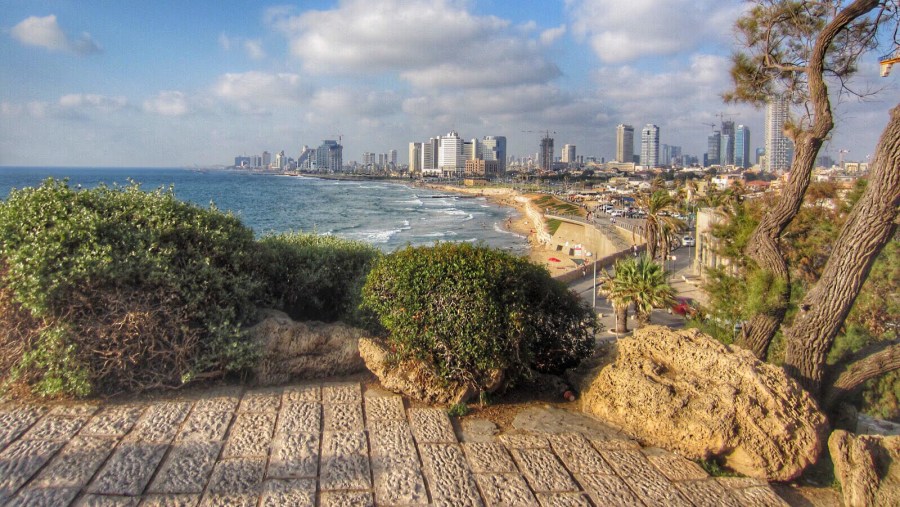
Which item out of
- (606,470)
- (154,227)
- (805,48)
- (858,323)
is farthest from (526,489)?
(858,323)

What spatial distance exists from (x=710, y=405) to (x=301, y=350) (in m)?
4.25

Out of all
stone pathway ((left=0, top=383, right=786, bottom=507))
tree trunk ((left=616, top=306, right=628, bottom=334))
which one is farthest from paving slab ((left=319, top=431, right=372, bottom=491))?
tree trunk ((left=616, top=306, right=628, bottom=334))

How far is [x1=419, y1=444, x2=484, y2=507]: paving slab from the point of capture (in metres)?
4.39

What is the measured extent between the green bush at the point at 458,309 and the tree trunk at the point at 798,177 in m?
2.64

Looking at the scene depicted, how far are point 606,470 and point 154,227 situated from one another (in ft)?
17.6

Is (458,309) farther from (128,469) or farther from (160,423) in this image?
(128,469)

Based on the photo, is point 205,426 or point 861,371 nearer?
point 205,426

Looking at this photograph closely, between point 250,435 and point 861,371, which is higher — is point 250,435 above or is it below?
below

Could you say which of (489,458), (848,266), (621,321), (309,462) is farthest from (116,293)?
(621,321)

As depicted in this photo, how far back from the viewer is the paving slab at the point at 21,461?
14.0 ft

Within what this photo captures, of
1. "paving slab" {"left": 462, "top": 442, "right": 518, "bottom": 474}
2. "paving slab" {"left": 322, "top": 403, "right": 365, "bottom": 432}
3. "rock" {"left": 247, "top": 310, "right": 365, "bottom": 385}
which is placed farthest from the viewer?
"rock" {"left": 247, "top": 310, "right": 365, "bottom": 385}

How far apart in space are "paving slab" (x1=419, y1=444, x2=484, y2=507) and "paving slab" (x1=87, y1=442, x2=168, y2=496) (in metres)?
2.16

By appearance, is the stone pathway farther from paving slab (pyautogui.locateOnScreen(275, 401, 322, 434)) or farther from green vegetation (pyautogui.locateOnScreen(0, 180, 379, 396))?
green vegetation (pyautogui.locateOnScreen(0, 180, 379, 396))

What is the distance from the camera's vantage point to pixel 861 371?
5.89 metres
